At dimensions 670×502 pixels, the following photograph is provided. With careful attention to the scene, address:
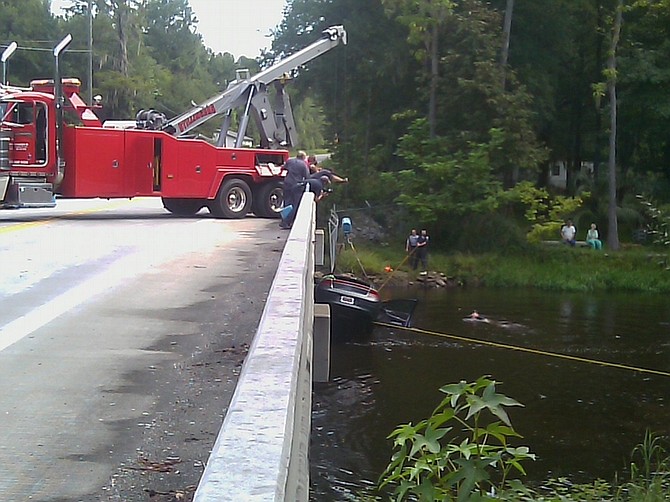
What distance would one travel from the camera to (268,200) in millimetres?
21500

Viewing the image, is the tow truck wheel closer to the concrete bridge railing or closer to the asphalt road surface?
the asphalt road surface

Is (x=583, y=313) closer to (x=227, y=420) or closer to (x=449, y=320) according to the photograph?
(x=449, y=320)

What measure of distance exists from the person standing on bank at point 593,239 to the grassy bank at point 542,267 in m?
0.61

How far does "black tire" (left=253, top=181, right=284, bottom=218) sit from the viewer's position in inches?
845

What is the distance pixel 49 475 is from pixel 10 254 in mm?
9141

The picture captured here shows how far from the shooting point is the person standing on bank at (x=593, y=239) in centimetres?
4172

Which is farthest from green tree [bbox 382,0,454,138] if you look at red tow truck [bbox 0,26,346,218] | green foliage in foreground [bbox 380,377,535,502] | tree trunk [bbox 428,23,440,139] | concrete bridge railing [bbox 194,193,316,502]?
concrete bridge railing [bbox 194,193,316,502]

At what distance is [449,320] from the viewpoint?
29891mm

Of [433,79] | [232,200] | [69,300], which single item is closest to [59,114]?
[232,200]

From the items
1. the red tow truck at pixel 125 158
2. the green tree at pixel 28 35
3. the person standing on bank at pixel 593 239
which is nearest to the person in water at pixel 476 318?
the red tow truck at pixel 125 158

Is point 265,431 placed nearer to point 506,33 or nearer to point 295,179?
point 295,179

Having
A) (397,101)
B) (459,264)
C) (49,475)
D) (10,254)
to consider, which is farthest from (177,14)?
(49,475)

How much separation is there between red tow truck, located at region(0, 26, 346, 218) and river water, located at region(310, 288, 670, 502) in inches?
181

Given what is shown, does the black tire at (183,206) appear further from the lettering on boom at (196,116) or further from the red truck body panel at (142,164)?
the lettering on boom at (196,116)
